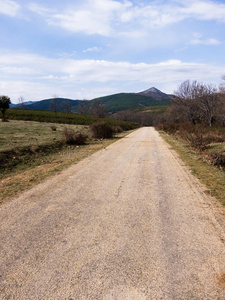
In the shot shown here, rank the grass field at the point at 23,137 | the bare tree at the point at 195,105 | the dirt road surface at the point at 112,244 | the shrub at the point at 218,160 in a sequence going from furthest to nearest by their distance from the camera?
the bare tree at the point at 195,105 → the grass field at the point at 23,137 → the shrub at the point at 218,160 → the dirt road surface at the point at 112,244

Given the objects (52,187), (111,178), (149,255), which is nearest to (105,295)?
(149,255)

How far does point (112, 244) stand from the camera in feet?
11.0

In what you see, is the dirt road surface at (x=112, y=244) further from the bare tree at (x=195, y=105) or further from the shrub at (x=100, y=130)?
the bare tree at (x=195, y=105)

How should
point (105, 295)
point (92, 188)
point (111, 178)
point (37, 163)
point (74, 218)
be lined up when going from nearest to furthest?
point (105, 295)
point (74, 218)
point (92, 188)
point (111, 178)
point (37, 163)

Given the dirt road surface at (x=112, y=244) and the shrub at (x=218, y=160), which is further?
the shrub at (x=218, y=160)

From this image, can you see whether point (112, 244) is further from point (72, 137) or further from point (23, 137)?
point (23, 137)

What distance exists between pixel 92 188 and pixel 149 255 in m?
3.42

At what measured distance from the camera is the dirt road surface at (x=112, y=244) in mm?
2477

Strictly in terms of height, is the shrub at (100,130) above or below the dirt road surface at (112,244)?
above

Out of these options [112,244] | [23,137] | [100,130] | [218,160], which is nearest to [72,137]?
[23,137]

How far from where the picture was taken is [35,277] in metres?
2.63

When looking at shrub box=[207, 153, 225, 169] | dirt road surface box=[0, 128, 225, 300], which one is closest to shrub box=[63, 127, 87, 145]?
shrub box=[207, 153, 225, 169]

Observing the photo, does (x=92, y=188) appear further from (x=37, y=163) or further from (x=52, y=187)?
(x=37, y=163)

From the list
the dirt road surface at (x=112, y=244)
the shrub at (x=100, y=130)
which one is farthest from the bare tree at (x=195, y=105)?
the dirt road surface at (x=112, y=244)
